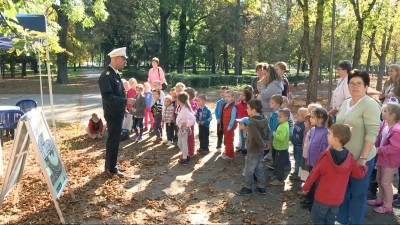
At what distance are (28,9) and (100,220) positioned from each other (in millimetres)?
10627

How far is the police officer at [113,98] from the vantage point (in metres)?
5.47

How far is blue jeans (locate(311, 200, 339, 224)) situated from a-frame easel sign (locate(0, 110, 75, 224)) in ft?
9.93

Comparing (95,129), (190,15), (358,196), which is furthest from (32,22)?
(190,15)

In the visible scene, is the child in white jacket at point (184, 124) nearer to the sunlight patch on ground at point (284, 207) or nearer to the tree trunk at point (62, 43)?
the sunlight patch on ground at point (284, 207)

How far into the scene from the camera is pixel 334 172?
3516 mm

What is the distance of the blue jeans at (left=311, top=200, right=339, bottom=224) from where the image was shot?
3625 mm

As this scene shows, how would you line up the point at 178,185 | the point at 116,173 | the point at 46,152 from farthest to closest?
the point at 116,173 < the point at 178,185 < the point at 46,152

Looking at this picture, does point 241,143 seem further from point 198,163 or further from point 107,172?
point 107,172

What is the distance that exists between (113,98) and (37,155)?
178cm

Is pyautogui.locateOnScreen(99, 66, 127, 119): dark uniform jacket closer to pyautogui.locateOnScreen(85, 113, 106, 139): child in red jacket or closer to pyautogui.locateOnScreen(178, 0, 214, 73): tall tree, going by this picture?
pyautogui.locateOnScreen(85, 113, 106, 139): child in red jacket

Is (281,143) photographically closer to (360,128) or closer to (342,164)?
(360,128)

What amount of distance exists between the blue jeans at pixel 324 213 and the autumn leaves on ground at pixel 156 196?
0.65 m

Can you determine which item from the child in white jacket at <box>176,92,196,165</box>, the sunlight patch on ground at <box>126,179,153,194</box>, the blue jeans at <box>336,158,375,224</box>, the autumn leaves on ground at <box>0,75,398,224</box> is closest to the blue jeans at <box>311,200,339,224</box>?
the blue jeans at <box>336,158,375,224</box>

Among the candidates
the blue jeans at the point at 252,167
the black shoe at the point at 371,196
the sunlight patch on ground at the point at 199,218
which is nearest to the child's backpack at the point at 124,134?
the blue jeans at the point at 252,167
